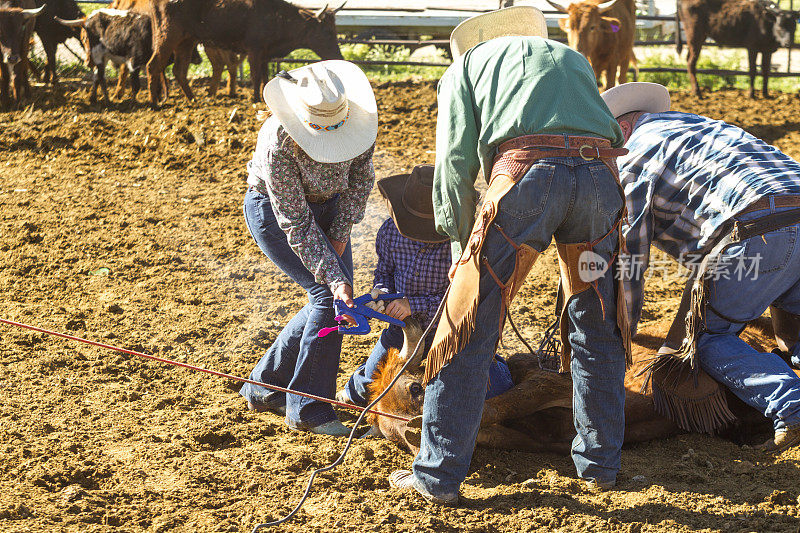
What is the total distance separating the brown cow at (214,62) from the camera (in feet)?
37.5

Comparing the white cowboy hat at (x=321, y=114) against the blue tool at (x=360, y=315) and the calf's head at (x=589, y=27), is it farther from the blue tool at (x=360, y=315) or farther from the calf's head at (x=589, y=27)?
the calf's head at (x=589, y=27)

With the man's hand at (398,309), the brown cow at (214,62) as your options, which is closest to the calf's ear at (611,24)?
the brown cow at (214,62)

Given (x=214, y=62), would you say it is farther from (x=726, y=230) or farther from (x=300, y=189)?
(x=726, y=230)

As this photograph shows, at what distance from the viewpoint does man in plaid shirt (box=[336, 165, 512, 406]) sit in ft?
11.8

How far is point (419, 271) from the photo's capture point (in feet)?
11.9

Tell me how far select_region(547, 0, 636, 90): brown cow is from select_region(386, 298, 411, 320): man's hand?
25.2 feet

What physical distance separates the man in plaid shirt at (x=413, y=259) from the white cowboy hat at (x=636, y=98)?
33.4 inches

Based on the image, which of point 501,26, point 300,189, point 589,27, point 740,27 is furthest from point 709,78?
point 300,189

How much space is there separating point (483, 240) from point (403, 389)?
3.04ft

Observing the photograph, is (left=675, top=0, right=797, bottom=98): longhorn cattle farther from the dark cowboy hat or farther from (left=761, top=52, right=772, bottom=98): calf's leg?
the dark cowboy hat

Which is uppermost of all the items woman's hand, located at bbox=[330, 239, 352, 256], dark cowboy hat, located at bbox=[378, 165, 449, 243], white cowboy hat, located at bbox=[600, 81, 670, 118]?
white cowboy hat, located at bbox=[600, 81, 670, 118]

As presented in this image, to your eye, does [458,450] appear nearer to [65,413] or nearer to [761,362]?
[761,362]

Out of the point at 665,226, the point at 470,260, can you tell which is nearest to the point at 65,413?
the point at 470,260

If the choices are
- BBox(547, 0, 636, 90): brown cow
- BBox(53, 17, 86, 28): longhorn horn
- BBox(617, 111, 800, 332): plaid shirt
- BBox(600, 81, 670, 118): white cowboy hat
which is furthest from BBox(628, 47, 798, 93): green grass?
BBox(617, 111, 800, 332): plaid shirt
